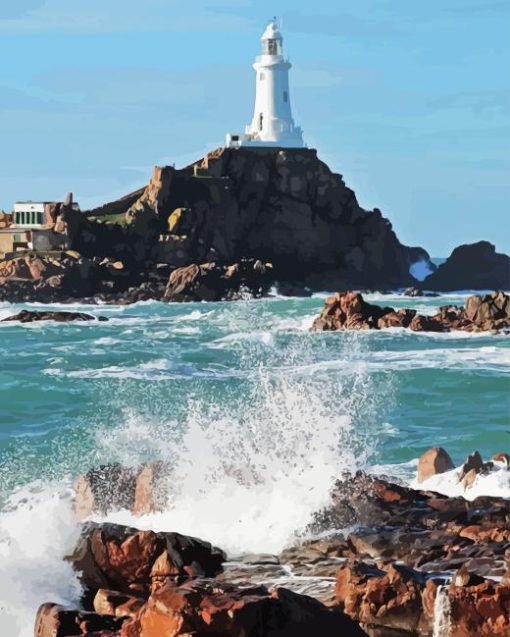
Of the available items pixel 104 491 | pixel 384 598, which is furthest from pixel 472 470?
pixel 384 598

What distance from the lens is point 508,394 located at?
33.4 m

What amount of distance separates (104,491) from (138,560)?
10.9 ft

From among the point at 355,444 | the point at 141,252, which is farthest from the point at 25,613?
the point at 141,252

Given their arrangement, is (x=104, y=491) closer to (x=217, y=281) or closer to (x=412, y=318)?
(x=412, y=318)

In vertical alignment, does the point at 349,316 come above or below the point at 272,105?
below

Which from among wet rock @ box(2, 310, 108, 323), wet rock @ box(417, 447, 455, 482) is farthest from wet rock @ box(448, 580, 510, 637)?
wet rock @ box(2, 310, 108, 323)

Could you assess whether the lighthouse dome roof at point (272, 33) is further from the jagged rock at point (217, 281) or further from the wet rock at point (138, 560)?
the wet rock at point (138, 560)

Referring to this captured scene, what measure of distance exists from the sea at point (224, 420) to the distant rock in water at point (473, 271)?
141 feet

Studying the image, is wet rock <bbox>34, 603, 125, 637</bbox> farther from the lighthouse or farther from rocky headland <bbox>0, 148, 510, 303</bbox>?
the lighthouse

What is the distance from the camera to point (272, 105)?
10750 cm

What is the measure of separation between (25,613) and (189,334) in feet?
146

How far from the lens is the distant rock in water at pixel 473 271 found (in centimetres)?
10275

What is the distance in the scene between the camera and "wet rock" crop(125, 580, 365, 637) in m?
10.6

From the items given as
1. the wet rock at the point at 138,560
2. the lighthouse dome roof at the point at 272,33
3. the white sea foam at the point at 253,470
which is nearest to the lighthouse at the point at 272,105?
the lighthouse dome roof at the point at 272,33
